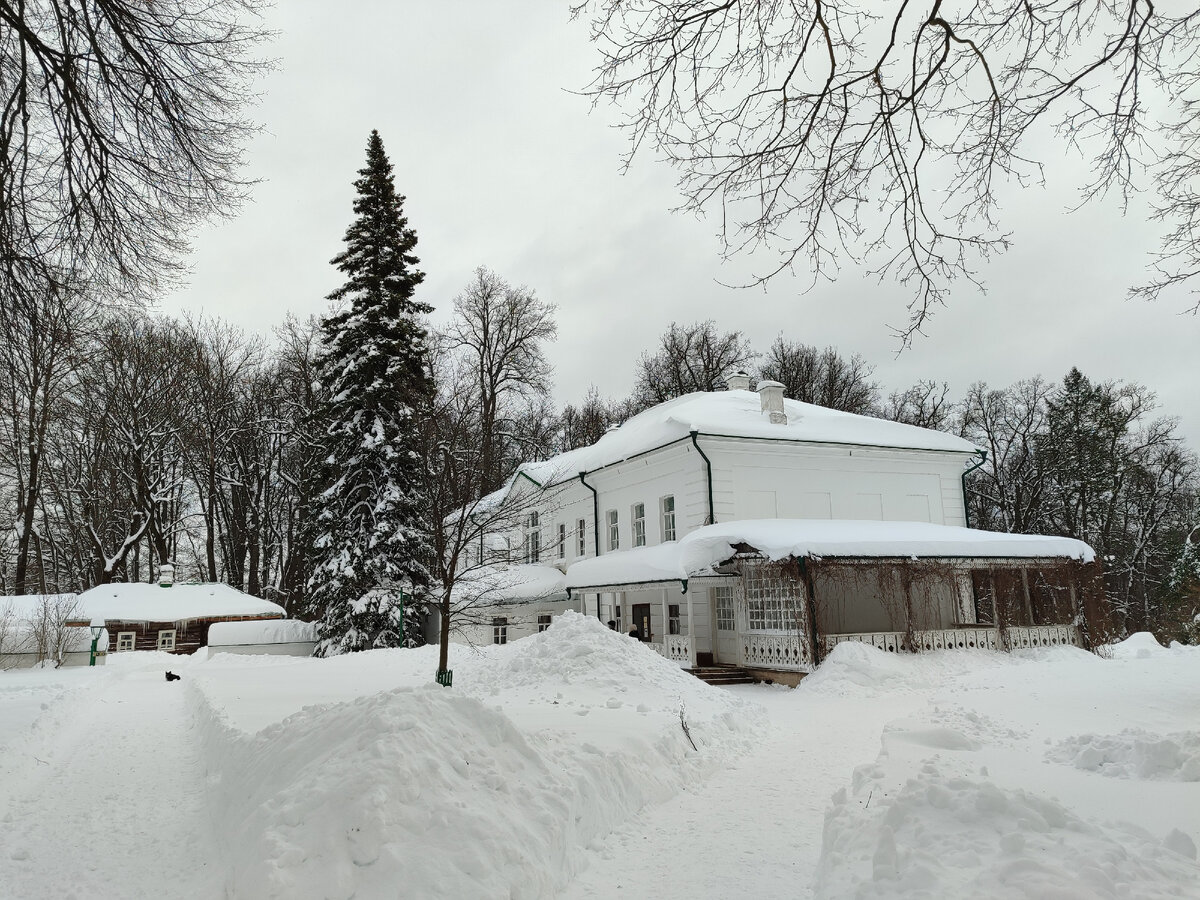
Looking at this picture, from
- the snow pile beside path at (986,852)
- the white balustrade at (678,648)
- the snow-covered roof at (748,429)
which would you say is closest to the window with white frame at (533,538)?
the snow-covered roof at (748,429)

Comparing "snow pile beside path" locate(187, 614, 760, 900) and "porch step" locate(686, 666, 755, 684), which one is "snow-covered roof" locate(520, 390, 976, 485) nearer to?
"porch step" locate(686, 666, 755, 684)

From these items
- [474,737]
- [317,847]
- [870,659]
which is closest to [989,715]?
[870,659]

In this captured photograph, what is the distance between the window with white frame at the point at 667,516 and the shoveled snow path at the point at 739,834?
12233 millimetres

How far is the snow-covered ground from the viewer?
4.30 m

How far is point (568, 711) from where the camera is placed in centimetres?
1042

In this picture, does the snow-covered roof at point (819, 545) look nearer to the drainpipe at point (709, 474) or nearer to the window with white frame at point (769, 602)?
the drainpipe at point (709, 474)

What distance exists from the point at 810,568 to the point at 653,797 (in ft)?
35.8

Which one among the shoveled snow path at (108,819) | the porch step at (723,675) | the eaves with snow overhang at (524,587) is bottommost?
the porch step at (723,675)

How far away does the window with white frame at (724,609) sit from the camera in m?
20.7

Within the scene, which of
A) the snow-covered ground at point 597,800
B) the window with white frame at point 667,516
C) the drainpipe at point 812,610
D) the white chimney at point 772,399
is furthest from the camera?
the white chimney at point 772,399

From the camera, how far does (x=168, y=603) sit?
100ft

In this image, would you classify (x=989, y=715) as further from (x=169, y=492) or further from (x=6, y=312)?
(x=169, y=492)

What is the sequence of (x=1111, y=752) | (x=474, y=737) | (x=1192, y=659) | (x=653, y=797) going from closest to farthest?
(x=474, y=737) → (x=1111, y=752) → (x=653, y=797) → (x=1192, y=659)

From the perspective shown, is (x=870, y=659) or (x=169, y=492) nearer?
(x=870, y=659)
